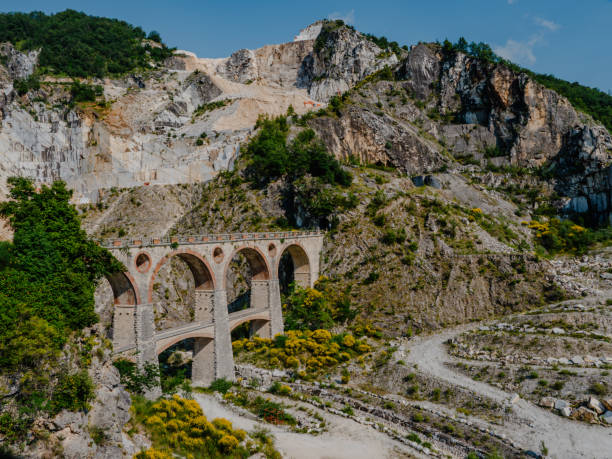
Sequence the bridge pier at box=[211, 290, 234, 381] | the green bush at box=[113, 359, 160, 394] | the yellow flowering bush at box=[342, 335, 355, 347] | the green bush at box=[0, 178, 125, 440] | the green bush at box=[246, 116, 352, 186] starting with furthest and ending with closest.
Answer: the green bush at box=[246, 116, 352, 186] → the yellow flowering bush at box=[342, 335, 355, 347] → the bridge pier at box=[211, 290, 234, 381] → the green bush at box=[113, 359, 160, 394] → the green bush at box=[0, 178, 125, 440]

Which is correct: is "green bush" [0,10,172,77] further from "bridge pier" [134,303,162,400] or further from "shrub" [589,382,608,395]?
"shrub" [589,382,608,395]

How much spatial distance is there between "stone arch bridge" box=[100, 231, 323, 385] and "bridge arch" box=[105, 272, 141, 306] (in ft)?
0.21

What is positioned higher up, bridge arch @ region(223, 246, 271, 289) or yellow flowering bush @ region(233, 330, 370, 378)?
bridge arch @ region(223, 246, 271, 289)

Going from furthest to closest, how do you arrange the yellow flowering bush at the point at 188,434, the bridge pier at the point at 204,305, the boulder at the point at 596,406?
the bridge pier at the point at 204,305, the boulder at the point at 596,406, the yellow flowering bush at the point at 188,434

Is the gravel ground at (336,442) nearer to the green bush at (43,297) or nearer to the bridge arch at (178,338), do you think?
the bridge arch at (178,338)

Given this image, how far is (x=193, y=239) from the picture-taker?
99.5 ft

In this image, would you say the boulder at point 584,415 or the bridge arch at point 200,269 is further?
the bridge arch at point 200,269

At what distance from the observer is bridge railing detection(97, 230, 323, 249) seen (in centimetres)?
2464

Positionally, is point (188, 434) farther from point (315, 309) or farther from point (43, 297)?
point (315, 309)

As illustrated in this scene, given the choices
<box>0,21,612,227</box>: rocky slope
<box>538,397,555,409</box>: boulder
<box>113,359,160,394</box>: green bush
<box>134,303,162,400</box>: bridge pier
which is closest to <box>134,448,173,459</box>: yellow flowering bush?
<box>113,359,160,394</box>: green bush

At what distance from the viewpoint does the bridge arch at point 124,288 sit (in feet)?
81.9

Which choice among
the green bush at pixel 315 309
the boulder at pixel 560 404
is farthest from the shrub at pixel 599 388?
the green bush at pixel 315 309

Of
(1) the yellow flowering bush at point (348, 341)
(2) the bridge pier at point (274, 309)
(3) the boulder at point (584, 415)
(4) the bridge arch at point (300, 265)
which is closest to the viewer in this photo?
(3) the boulder at point (584, 415)

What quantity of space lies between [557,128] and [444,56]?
28.5m
